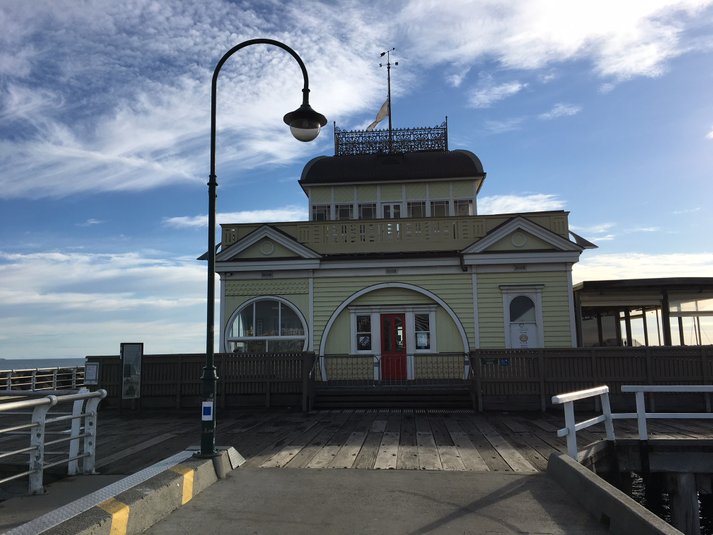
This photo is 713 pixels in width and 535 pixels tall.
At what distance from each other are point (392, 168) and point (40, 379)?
18.7 m

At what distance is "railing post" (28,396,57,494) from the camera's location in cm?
629

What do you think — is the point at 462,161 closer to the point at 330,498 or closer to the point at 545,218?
the point at 545,218

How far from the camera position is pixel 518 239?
17.6 m

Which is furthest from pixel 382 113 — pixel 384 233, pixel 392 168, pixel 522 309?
pixel 522 309

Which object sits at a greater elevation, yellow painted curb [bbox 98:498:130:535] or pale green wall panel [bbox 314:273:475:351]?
pale green wall panel [bbox 314:273:475:351]

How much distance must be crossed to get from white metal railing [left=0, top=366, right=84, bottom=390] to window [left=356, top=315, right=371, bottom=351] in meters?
11.0

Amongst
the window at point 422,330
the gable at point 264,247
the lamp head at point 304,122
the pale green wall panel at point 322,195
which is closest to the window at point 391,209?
the pale green wall panel at point 322,195

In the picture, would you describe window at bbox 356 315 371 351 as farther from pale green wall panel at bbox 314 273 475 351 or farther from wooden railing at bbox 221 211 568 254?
wooden railing at bbox 221 211 568 254

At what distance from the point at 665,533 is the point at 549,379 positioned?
10216 mm

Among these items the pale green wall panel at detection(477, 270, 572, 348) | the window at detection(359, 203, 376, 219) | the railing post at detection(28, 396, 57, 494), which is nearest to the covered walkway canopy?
the pale green wall panel at detection(477, 270, 572, 348)

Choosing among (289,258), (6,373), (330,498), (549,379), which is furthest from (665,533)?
(6,373)

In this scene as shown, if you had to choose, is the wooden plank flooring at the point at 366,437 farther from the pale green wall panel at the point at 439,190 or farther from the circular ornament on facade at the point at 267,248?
the pale green wall panel at the point at 439,190

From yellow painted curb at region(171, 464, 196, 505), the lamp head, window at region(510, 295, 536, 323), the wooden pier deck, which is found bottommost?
the wooden pier deck

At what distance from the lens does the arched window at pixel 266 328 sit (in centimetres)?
1791
